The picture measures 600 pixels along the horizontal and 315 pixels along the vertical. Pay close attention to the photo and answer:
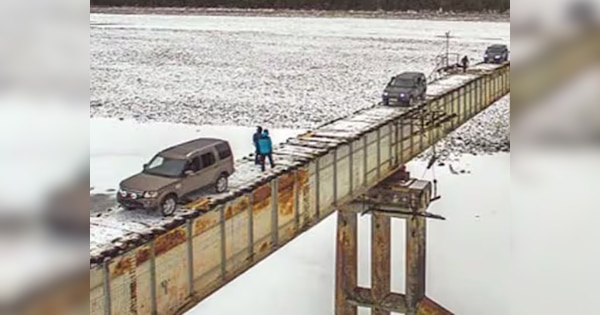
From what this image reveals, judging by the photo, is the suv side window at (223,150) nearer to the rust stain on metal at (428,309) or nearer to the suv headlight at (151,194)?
the suv headlight at (151,194)

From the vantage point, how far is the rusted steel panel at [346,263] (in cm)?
405

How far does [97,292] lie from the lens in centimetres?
194

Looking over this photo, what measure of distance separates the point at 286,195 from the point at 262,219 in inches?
8.9

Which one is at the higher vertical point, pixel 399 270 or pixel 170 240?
pixel 170 240

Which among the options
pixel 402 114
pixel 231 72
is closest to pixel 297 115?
pixel 231 72

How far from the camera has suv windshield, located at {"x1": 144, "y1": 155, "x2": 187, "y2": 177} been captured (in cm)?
291

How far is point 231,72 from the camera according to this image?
11602 mm

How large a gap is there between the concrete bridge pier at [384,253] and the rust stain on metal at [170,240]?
5.33ft

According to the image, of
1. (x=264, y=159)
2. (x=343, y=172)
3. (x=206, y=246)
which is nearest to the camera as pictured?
(x=206, y=246)

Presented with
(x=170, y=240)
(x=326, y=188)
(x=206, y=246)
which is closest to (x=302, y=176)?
(x=326, y=188)

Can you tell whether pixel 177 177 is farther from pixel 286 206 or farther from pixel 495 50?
pixel 495 50

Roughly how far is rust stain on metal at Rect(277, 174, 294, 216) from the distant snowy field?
560 centimetres
